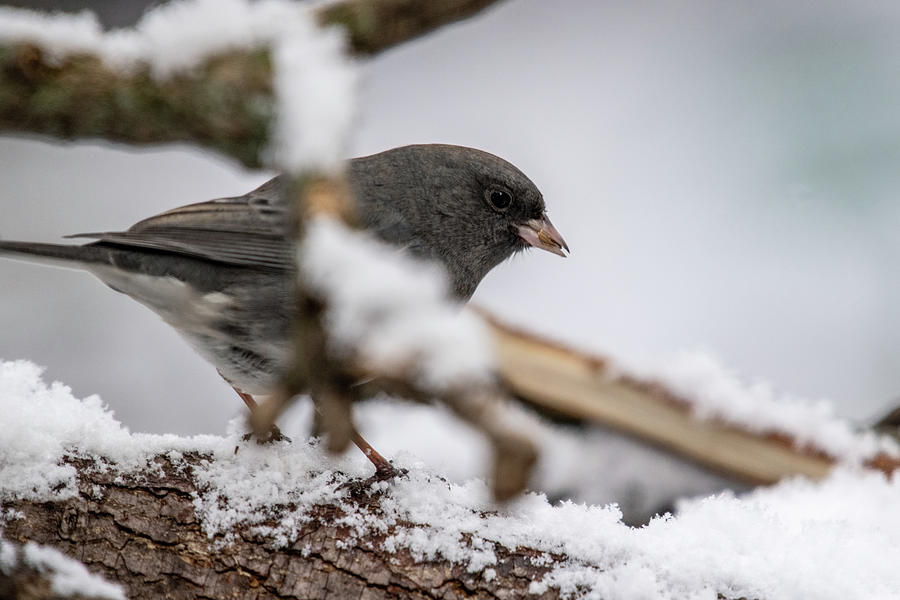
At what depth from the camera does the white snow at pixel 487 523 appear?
5.48 feet

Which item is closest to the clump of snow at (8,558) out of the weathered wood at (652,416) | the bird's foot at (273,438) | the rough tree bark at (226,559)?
the rough tree bark at (226,559)

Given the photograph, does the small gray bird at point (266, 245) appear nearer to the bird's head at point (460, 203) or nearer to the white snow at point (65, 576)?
the bird's head at point (460, 203)

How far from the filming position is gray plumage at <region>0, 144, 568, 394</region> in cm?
202

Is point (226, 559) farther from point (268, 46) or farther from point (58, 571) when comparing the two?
point (268, 46)

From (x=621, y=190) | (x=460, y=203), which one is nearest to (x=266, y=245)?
(x=460, y=203)

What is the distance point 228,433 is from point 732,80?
115 inches

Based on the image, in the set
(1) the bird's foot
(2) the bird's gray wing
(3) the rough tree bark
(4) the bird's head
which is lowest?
(3) the rough tree bark

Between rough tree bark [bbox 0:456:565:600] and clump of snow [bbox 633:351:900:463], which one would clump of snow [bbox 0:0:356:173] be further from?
clump of snow [bbox 633:351:900:463]

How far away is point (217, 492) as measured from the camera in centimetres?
182

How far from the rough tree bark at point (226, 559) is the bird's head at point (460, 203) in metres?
0.83

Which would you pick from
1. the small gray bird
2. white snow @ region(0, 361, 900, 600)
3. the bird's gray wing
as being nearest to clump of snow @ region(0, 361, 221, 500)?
white snow @ region(0, 361, 900, 600)

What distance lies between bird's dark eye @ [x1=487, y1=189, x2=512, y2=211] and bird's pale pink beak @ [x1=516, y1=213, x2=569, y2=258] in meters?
0.08

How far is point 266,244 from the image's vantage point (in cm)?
211

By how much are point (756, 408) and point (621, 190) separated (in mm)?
1967
